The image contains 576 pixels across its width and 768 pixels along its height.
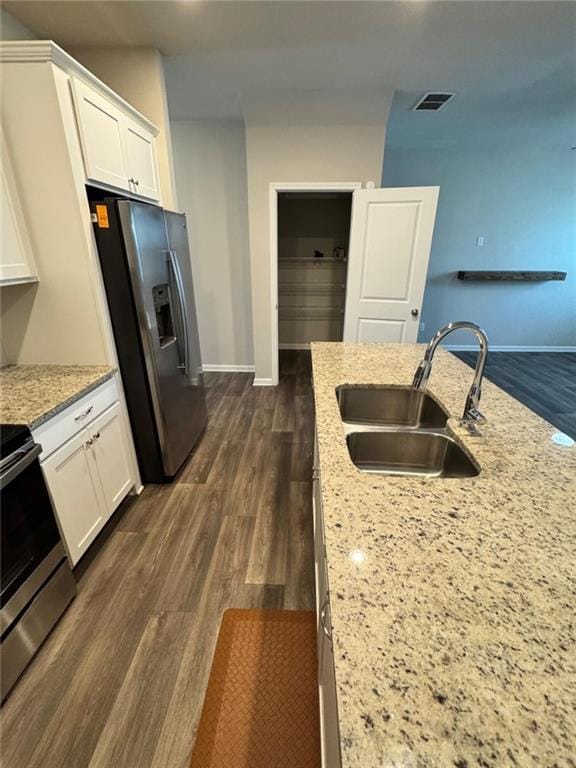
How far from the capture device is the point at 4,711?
118 cm

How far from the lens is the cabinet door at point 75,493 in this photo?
144 cm

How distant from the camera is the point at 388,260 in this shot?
9.93 feet

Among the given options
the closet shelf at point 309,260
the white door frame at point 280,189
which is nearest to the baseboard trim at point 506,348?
the closet shelf at point 309,260

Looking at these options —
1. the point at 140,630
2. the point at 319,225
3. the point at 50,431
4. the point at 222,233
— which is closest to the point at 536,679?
the point at 140,630

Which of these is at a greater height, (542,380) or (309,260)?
(309,260)

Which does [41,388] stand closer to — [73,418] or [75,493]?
[73,418]

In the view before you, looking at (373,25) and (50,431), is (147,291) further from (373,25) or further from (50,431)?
(373,25)

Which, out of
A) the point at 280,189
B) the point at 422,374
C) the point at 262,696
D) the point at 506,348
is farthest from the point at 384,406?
the point at 506,348

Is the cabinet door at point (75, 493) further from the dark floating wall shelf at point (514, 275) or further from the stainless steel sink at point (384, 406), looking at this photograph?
the dark floating wall shelf at point (514, 275)

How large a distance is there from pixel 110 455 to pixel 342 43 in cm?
293

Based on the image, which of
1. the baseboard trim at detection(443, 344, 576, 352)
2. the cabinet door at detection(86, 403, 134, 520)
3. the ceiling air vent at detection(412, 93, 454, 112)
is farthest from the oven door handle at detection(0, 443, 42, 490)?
the baseboard trim at detection(443, 344, 576, 352)

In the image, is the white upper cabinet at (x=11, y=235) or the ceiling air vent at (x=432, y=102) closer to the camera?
the white upper cabinet at (x=11, y=235)

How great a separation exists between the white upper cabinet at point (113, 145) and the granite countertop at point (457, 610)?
1.85 meters

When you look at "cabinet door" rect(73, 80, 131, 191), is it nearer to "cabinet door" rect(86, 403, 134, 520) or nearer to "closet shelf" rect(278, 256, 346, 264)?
"cabinet door" rect(86, 403, 134, 520)
